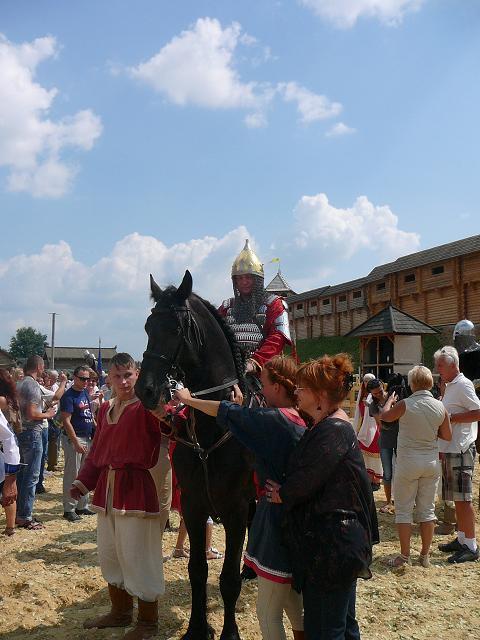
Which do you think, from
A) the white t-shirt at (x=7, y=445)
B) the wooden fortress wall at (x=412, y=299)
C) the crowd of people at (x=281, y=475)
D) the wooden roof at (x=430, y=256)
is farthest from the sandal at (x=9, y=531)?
the wooden roof at (x=430, y=256)

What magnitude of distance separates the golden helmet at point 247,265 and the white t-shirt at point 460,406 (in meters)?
2.49

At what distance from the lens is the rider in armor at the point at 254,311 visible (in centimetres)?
485

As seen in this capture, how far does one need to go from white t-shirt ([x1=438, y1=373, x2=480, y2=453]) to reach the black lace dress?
358 cm

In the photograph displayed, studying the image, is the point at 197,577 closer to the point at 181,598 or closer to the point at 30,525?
the point at 181,598

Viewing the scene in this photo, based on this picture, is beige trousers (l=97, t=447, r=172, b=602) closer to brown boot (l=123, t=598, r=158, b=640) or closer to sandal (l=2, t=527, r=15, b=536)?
brown boot (l=123, t=598, r=158, b=640)

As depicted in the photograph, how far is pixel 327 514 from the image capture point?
247 centimetres

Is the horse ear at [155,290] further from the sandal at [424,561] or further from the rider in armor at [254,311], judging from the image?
the sandal at [424,561]

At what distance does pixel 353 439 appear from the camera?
8.33 feet

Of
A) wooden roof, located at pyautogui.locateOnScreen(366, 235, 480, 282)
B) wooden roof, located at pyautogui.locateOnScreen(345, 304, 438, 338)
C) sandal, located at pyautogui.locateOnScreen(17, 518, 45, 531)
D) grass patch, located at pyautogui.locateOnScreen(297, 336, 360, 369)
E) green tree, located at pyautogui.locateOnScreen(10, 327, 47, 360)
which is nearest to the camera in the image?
sandal, located at pyautogui.locateOnScreen(17, 518, 45, 531)

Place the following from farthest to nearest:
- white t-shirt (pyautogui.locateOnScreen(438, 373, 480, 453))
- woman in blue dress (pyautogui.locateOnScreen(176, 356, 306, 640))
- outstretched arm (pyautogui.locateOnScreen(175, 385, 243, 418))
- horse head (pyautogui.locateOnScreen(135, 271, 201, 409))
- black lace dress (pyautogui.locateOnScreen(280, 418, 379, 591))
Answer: white t-shirt (pyautogui.locateOnScreen(438, 373, 480, 453)), horse head (pyautogui.locateOnScreen(135, 271, 201, 409)), outstretched arm (pyautogui.locateOnScreen(175, 385, 243, 418)), woman in blue dress (pyautogui.locateOnScreen(176, 356, 306, 640)), black lace dress (pyautogui.locateOnScreen(280, 418, 379, 591))

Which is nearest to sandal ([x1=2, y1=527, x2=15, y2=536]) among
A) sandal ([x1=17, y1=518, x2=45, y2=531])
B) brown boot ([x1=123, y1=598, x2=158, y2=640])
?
sandal ([x1=17, y1=518, x2=45, y2=531])

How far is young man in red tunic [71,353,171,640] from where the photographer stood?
3.67 metres

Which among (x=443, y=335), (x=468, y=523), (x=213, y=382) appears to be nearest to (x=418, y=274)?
(x=443, y=335)

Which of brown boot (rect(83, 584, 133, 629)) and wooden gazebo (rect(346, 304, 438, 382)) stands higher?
wooden gazebo (rect(346, 304, 438, 382))
